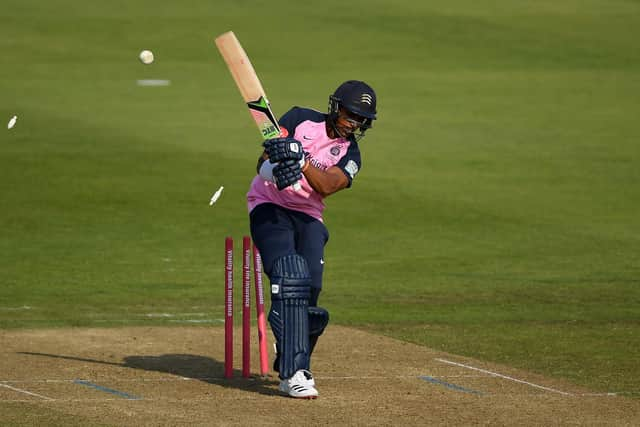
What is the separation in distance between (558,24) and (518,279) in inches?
902

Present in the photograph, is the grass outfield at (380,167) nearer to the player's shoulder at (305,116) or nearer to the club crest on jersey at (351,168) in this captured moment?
the club crest on jersey at (351,168)

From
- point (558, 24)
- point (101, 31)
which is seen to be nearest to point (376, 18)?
point (558, 24)

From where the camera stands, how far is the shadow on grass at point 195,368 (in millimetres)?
9102

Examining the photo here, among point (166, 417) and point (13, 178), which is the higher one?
point (13, 178)

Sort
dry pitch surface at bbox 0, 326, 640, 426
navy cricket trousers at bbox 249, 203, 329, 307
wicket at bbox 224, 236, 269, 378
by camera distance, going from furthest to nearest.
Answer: wicket at bbox 224, 236, 269, 378
navy cricket trousers at bbox 249, 203, 329, 307
dry pitch surface at bbox 0, 326, 640, 426

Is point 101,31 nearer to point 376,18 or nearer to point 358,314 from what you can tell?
point 376,18

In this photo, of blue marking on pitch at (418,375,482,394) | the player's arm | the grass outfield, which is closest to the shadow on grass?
blue marking on pitch at (418,375,482,394)

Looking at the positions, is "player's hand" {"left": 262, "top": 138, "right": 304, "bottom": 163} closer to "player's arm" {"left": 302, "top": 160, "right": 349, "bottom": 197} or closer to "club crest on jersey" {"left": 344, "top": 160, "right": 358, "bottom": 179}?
"player's arm" {"left": 302, "top": 160, "right": 349, "bottom": 197}

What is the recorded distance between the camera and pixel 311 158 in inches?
351

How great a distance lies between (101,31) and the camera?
113ft

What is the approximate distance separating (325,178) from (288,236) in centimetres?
47

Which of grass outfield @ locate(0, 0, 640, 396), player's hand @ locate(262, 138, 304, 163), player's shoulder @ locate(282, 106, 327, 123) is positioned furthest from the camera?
grass outfield @ locate(0, 0, 640, 396)

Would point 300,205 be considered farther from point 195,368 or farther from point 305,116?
point 195,368

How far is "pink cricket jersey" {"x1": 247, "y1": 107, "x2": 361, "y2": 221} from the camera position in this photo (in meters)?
8.85
